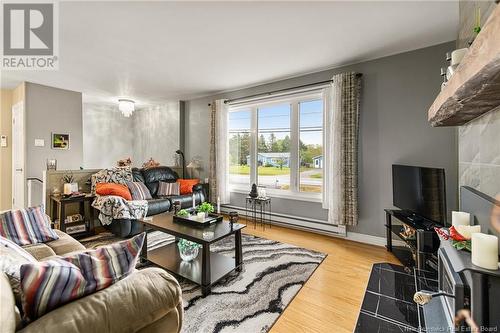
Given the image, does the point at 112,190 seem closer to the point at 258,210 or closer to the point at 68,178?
the point at 68,178

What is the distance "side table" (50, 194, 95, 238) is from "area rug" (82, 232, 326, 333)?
0.65 m

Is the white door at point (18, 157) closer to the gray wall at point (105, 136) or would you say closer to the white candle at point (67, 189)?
the white candle at point (67, 189)

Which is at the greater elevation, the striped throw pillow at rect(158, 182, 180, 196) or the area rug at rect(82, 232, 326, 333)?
the striped throw pillow at rect(158, 182, 180, 196)

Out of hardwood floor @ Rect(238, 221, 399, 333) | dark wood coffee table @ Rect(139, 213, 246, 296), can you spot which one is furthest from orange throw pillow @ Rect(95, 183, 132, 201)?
hardwood floor @ Rect(238, 221, 399, 333)

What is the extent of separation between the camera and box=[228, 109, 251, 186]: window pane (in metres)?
4.67

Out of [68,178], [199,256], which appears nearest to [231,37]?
[199,256]

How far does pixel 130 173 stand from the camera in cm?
429

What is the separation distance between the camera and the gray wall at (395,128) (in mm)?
2750

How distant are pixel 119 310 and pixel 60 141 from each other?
198 inches

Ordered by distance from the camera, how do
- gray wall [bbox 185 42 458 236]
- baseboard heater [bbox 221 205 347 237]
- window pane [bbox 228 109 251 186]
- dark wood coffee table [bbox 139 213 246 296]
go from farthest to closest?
1. window pane [bbox 228 109 251 186]
2. baseboard heater [bbox 221 205 347 237]
3. gray wall [bbox 185 42 458 236]
4. dark wood coffee table [bbox 139 213 246 296]

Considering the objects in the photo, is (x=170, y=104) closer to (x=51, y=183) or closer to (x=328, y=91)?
(x=51, y=183)

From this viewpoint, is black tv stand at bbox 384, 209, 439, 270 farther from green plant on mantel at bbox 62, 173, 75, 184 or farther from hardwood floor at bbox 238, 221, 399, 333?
green plant on mantel at bbox 62, 173, 75, 184

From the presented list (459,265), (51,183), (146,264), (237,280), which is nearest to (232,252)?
(237,280)

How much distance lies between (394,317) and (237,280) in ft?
4.40
